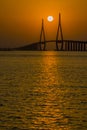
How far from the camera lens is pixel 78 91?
80.6ft

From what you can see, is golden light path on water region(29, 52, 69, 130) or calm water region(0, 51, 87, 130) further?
golden light path on water region(29, 52, 69, 130)

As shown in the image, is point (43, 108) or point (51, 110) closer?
point (51, 110)

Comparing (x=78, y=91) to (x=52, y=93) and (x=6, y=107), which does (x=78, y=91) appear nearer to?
(x=52, y=93)

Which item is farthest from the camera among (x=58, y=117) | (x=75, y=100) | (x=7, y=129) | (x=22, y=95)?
(x=22, y=95)

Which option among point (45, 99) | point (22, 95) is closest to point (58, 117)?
point (45, 99)

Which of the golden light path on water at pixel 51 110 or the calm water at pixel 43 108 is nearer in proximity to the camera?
the calm water at pixel 43 108

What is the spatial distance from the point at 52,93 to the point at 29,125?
8729mm

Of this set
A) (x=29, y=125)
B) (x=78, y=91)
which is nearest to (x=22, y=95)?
(x=78, y=91)

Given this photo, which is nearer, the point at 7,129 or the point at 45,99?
the point at 7,129

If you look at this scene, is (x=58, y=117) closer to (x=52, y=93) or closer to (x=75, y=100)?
(x=75, y=100)

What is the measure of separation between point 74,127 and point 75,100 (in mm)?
6024

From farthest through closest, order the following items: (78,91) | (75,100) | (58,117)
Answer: (78,91) → (75,100) → (58,117)

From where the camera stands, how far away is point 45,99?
2092 cm

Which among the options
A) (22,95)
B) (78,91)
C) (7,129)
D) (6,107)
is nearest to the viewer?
(7,129)
